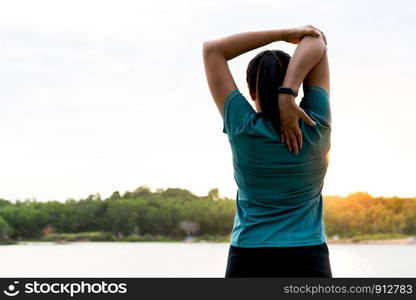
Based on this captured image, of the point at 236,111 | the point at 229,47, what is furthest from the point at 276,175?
the point at 229,47

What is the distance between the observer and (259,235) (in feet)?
3.74

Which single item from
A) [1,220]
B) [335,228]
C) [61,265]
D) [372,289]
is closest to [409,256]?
[335,228]

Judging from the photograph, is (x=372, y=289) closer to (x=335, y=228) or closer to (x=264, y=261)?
(x=264, y=261)

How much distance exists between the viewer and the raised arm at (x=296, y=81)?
1100 mm

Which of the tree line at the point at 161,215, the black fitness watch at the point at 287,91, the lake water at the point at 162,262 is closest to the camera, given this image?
the black fitness watch at the point at 287,91

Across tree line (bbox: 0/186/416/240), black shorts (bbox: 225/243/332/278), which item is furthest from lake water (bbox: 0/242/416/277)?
black shorts (bbox: 225/243/332/278)

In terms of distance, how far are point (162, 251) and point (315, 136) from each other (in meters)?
31.9

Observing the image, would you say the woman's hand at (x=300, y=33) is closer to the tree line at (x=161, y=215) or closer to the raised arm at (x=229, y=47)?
the raised arm at (x=229, y=47)

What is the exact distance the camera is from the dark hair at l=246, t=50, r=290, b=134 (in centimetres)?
113

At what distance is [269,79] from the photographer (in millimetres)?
1128

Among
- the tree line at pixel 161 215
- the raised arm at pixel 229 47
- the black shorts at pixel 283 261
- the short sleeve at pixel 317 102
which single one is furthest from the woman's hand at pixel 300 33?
the tree line at pixel 161 215

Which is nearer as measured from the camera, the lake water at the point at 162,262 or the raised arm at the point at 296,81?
the raised arm at the point at 296,81

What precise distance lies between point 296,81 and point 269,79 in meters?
0.05

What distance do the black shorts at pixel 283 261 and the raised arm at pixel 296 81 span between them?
7.8 inches
